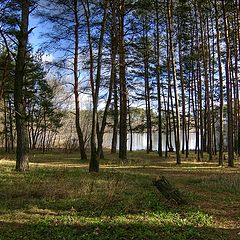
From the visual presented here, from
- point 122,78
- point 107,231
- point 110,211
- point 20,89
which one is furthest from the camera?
point 122,78

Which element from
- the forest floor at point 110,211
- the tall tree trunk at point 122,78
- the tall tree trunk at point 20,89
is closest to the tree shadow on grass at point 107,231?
the forest floor at point 110,211

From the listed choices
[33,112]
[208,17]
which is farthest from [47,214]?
[33,112]

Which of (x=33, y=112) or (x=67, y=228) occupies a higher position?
(x=33, y=112)

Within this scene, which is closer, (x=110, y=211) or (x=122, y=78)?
(x=110, y=211)

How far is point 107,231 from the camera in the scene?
19.2 ft

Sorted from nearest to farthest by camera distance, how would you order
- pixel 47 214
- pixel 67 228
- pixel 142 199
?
pixel 67 228 < pixel 47 214 < pixel 142 199

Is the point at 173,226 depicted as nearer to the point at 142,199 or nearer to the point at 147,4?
the point at 142,199

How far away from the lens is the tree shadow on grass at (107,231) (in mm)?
5602

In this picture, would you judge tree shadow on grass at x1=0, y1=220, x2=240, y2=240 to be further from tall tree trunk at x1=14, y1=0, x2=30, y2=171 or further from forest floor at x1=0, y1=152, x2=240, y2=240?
tall tree trunk at x1=14, y1=0, x2=30, y2=171

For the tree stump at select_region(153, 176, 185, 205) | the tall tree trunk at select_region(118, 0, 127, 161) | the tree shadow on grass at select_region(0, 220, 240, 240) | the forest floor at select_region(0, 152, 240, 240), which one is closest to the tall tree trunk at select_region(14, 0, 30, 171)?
the forest floor at select_region(0, 152, 240, 240)

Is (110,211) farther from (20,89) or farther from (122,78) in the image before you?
(122,78)

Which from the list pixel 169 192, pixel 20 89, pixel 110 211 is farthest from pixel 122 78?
pixel 110 211

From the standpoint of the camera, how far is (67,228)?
602cm

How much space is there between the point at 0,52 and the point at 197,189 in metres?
23.8
